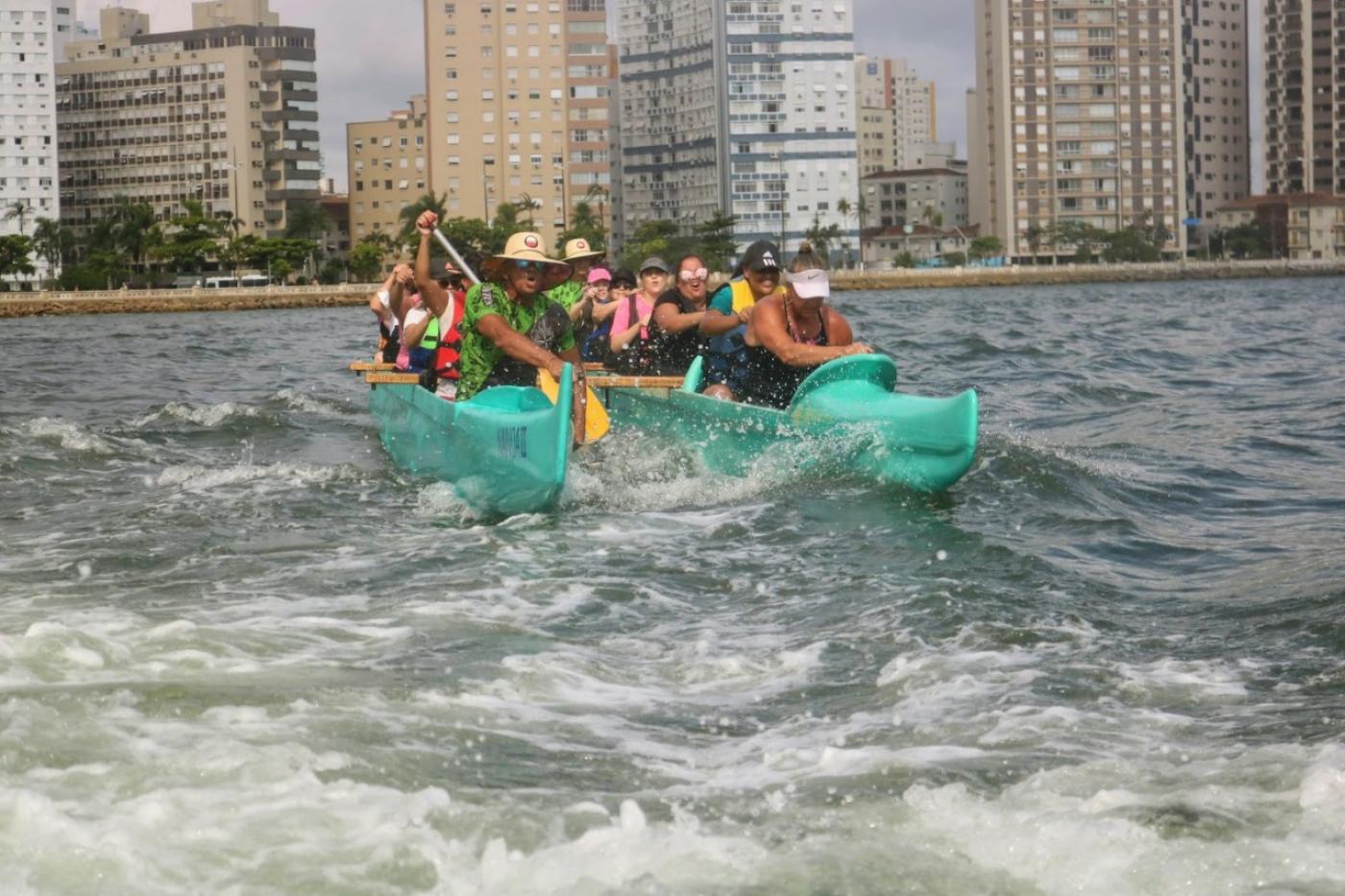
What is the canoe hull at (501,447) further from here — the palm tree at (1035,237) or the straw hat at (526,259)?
the palm tree at (1035,237)

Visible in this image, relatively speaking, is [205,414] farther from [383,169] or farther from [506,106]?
[383,169]

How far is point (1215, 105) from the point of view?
16550 cm

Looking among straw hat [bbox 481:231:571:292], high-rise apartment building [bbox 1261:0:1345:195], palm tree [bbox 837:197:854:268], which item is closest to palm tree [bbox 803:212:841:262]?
palm tree [bbox 837:197:854:268]

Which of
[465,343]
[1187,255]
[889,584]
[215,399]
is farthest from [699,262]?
[1187,255]

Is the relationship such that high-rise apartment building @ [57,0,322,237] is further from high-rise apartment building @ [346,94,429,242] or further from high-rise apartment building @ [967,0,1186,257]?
high-rise apartment building @ [967,0,1186,257]

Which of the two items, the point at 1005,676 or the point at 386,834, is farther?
the point at 1005,676

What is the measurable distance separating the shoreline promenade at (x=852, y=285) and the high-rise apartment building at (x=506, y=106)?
2725 centimetres

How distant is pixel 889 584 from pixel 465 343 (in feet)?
13.0

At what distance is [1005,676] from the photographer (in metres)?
6.11

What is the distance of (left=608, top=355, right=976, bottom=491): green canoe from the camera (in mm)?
9844

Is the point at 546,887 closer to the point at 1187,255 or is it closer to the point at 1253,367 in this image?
the point at 1253,367

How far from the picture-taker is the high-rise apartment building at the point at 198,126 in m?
139

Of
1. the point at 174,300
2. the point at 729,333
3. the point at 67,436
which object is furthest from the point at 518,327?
the point at 174,300

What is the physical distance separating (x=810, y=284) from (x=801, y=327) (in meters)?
0.55
